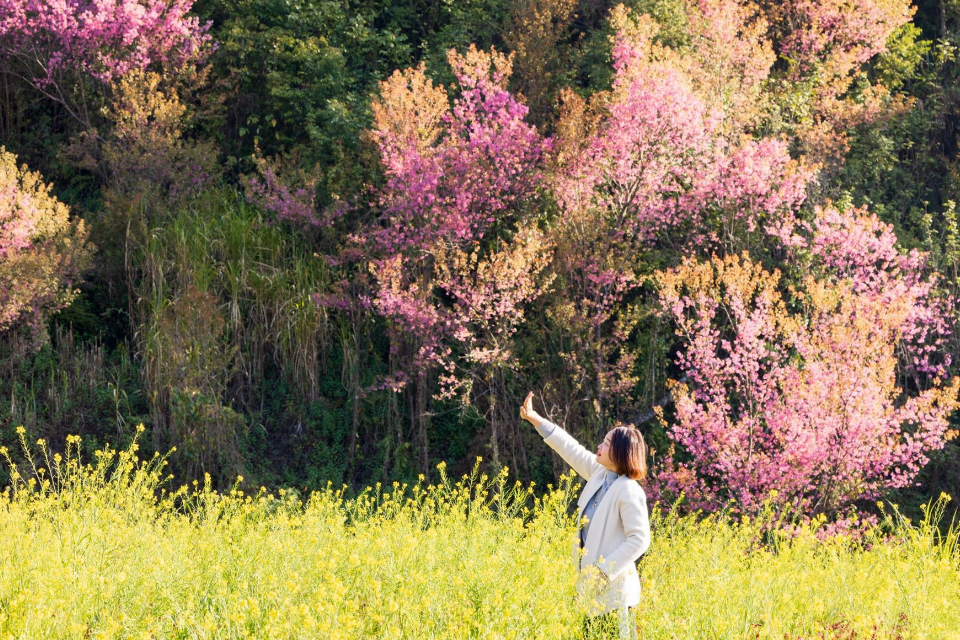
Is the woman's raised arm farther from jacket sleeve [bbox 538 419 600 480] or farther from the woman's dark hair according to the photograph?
the woman's dark hair

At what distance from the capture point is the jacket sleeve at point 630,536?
4.46 meters

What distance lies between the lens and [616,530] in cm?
460

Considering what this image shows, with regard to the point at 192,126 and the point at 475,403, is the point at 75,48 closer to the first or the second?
the point at 192,126

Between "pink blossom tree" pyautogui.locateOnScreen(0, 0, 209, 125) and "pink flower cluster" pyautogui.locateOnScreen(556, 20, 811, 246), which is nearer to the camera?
"pink flower cluster" pyautogui.locateOnScreen(556, 20, 811, 246)

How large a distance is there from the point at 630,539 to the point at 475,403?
7.46 meters

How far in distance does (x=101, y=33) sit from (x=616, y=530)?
1141 centimetres

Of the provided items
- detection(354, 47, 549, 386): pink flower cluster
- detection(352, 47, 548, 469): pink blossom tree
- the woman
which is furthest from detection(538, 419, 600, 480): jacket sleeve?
detection(354, 47, 549, 386): pink flower cluster

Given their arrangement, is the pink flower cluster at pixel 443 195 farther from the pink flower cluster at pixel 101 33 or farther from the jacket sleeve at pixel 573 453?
the jacket sleeve at pixel 573 453

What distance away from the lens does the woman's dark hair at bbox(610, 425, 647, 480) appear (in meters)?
4.57

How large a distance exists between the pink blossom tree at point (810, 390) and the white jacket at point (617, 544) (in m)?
4.30

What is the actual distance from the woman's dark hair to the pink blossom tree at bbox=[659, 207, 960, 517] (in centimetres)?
432

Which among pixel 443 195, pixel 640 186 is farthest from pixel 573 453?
pixel 443 195

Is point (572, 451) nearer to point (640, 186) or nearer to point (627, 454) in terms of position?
point (627, 454)

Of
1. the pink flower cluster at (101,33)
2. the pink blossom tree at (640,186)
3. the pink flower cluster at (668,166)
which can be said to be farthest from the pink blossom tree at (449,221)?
the pink flower cluster at (101,33)
